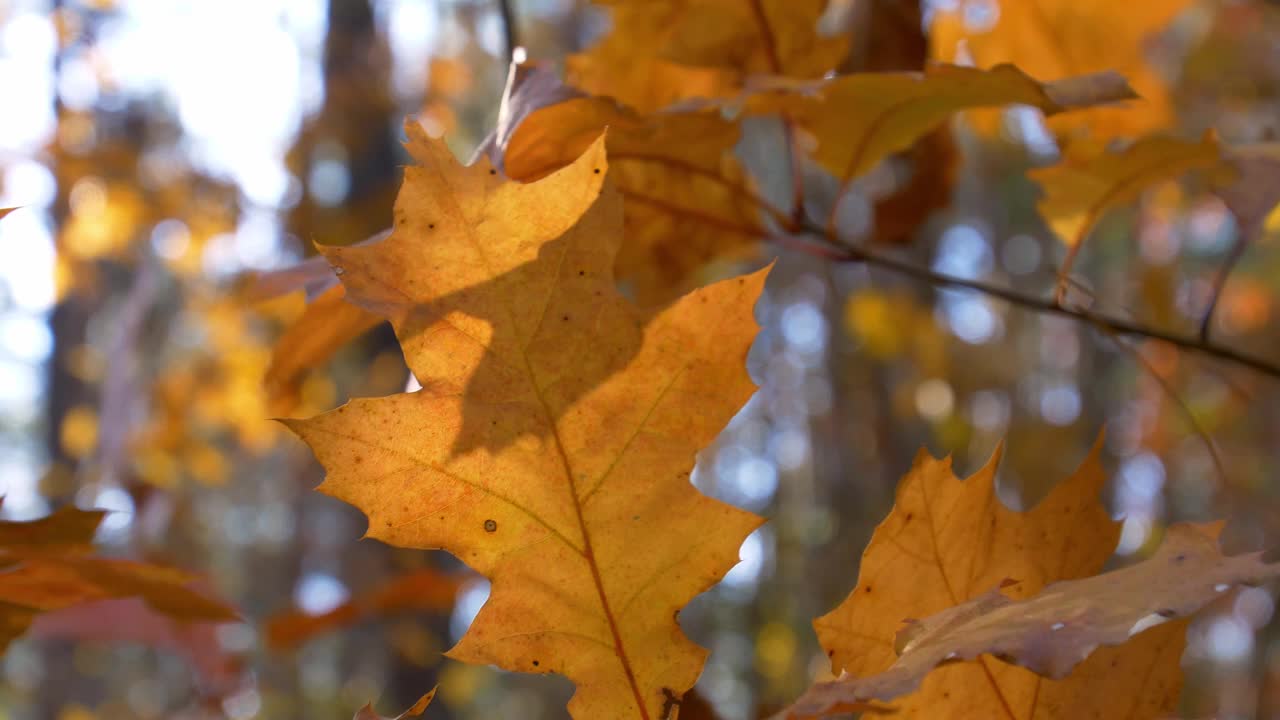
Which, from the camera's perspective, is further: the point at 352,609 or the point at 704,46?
the point at 352,609

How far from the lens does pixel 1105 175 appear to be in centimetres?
71

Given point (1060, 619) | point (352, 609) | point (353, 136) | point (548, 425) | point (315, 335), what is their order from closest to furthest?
1. point (1060, 619)
2. point (548, 425)
3. point (315, 335)
4. point (352, 609)
5. point (353, 136)

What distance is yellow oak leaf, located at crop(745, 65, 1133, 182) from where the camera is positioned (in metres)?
0.57

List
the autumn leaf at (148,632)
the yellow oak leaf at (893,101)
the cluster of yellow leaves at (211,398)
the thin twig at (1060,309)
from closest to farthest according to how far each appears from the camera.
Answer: the yellow oak leaf at (893,101) → the thin twig at (1060,309) → the autumn leaf at (148,632) → the cluster of yellow leaves at (211,398)

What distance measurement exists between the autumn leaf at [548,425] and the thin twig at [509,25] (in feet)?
1.23

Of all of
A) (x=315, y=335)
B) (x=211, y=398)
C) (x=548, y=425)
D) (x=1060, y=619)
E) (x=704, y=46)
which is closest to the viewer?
(x=1060, y=619)

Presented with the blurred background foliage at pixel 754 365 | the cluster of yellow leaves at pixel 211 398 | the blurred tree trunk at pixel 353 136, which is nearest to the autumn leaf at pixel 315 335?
the blurred background foliage at pixel 754 365

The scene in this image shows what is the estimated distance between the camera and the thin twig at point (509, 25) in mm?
781

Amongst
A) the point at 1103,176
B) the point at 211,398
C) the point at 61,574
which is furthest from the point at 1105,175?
the point at 211,398

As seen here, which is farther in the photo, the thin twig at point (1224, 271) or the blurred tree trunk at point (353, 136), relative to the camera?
the blurred tree trunk at point (353, 136)

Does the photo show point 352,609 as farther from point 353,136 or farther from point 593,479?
point 353,136

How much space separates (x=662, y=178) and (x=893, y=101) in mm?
178

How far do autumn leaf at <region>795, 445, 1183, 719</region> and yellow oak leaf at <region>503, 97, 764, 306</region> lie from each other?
11.1 inches

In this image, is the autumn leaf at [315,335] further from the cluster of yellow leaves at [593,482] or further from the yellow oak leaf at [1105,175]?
the yellow oak leaf at [1105,175]
